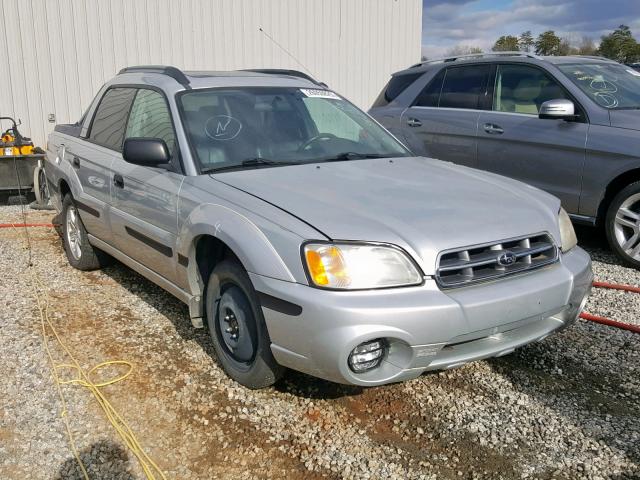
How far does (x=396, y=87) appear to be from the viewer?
728cm

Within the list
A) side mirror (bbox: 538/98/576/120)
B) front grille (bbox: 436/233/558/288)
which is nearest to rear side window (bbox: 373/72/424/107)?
side mirror (bbox: 538/98/576/120)

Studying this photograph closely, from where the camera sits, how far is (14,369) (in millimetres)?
3600

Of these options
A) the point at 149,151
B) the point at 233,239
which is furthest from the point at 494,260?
the point at 149,151

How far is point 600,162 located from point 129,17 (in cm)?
752

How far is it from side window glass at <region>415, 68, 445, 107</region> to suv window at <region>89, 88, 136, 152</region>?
3.43 m

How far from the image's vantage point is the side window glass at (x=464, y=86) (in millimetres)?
6430

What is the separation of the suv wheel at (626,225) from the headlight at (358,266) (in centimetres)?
336

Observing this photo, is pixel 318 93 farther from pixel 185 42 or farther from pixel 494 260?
pixel 185 42

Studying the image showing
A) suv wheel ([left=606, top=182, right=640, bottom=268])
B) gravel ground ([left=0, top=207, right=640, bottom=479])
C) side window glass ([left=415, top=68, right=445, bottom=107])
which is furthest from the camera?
side window glass ([left=415, top=68, right=445, bottom=107])

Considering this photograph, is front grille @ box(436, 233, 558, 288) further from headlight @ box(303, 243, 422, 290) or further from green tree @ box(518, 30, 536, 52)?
green tree @ box(518, 30, 536, 52)

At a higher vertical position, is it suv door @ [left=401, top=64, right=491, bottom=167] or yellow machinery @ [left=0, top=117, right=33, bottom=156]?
suv door @ [left=401, top=64, right=491, bottom=167]

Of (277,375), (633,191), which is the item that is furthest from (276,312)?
(633,191)

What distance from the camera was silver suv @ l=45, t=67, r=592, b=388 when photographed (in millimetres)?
2674

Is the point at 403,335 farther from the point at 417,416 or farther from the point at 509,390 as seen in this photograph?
the point at 509,390
